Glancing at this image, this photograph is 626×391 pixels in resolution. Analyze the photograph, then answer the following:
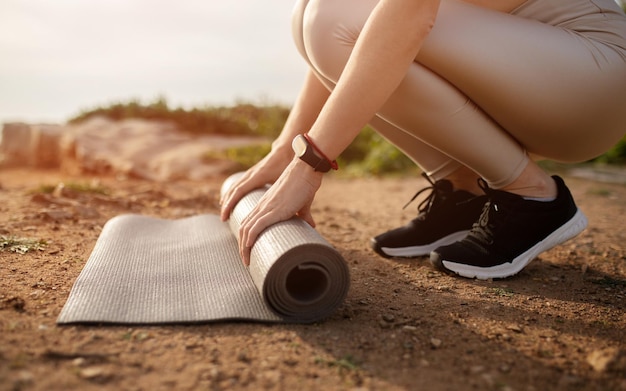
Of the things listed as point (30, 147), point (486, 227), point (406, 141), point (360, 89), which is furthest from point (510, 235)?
point (30, 147)

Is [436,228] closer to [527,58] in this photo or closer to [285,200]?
[527,58]

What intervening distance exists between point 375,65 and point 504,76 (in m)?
0.53

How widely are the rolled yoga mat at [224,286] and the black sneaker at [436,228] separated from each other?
2.32 ft

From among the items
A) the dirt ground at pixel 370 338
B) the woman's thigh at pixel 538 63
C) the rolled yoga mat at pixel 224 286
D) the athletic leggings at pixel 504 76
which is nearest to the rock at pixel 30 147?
the dirt ground at pixel 370 338

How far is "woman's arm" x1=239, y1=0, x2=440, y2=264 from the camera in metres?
1.65

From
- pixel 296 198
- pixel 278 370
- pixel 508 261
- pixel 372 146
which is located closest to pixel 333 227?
pixel 508 261

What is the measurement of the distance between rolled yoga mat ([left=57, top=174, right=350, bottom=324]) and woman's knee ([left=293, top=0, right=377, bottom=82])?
2.16ft

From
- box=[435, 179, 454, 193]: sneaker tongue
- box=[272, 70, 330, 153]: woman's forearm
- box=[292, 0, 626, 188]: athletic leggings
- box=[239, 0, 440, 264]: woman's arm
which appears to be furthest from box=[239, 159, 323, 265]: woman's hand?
box=[435, 179, 454, 193]: sneaker tongue

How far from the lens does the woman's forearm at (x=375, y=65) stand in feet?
5.40

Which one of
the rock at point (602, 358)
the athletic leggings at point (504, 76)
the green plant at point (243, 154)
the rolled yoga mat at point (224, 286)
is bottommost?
the green plant at point (243, 154)

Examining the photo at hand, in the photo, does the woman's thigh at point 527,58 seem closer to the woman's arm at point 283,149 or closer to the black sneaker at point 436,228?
the woman's arm at point 283,149

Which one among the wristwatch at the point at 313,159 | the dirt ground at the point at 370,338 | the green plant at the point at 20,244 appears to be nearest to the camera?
the dirt ground at the point at 370,338

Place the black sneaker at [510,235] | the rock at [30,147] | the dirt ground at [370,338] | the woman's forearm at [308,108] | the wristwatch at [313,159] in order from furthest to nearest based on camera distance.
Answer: the rock at [30,147], the woman's forearm at [308,108], the black sneaker at [510,235], the wristwatch at [313,159], the dirt ground at [370,338]

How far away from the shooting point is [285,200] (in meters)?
1.72
